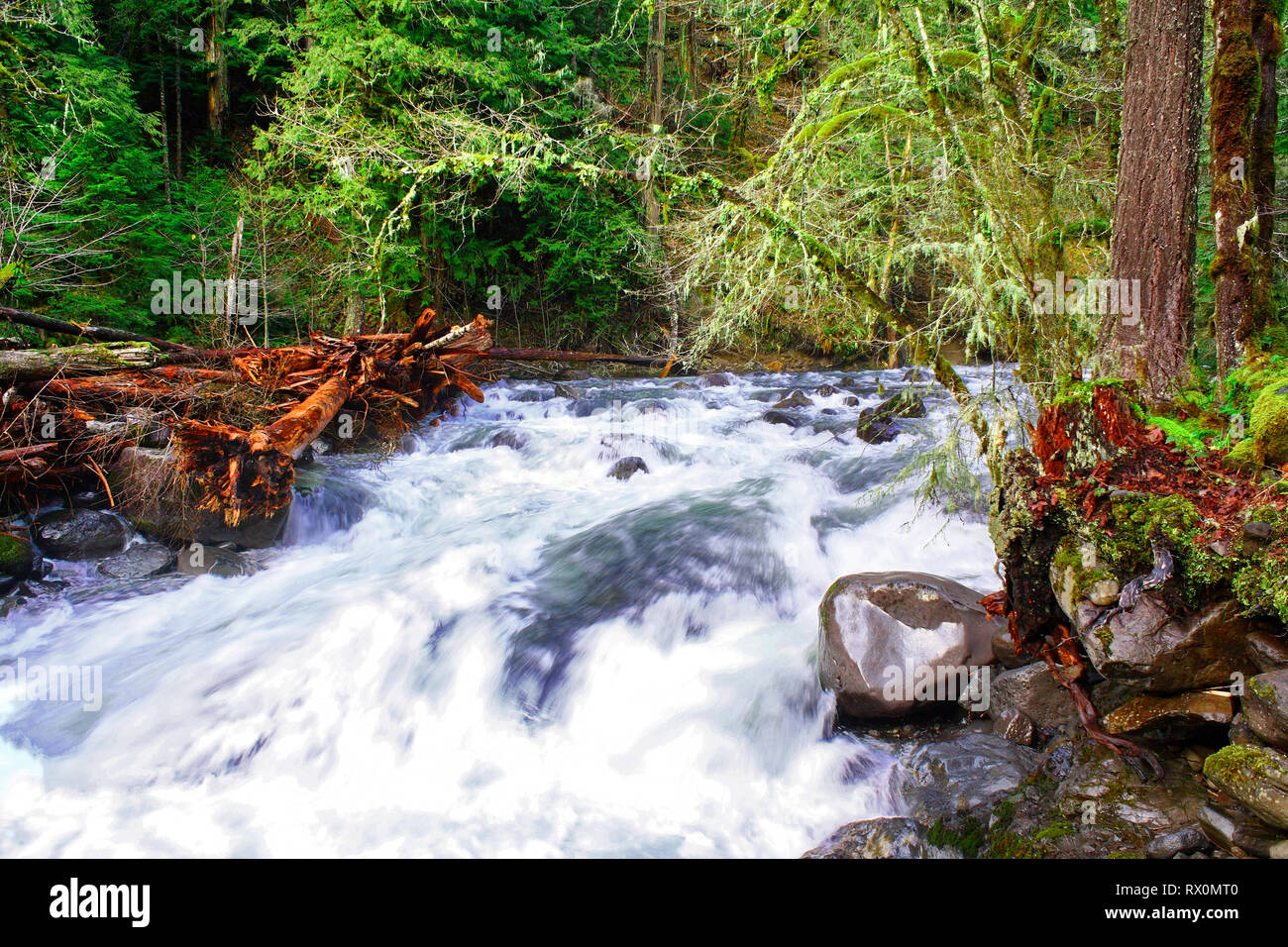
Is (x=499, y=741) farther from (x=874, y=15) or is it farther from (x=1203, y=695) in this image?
(x=874, y=15)

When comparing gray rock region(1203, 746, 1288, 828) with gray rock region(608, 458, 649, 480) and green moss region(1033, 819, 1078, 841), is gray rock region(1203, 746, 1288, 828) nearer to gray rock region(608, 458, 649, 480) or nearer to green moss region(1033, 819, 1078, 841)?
green moss region(1033, 819, 1078, 841)

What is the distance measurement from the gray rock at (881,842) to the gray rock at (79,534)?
6.19m

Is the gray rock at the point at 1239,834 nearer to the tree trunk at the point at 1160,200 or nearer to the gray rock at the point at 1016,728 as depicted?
the gray rock at the point at 1016,728

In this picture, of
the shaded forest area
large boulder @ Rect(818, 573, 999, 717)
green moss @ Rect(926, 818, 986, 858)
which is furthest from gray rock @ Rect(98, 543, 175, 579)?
green moss @ Rect(926, 818, 986, 858)

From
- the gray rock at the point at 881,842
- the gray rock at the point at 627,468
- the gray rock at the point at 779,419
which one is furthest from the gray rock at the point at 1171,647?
the gray rock at the point at 779,419

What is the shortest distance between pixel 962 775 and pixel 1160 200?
11.8ft

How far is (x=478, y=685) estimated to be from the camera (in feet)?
14.9

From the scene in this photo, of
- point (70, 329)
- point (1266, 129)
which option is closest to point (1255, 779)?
point (1266, 129)

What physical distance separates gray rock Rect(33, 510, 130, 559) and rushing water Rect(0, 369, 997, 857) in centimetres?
17

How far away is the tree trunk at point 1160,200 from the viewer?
4.05 m

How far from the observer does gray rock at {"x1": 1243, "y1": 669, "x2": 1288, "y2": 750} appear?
2.42m

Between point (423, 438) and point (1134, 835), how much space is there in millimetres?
9088

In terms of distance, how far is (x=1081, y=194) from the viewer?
727 cm

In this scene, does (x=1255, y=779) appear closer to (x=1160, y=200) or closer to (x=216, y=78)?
(x=1160, y=200)
